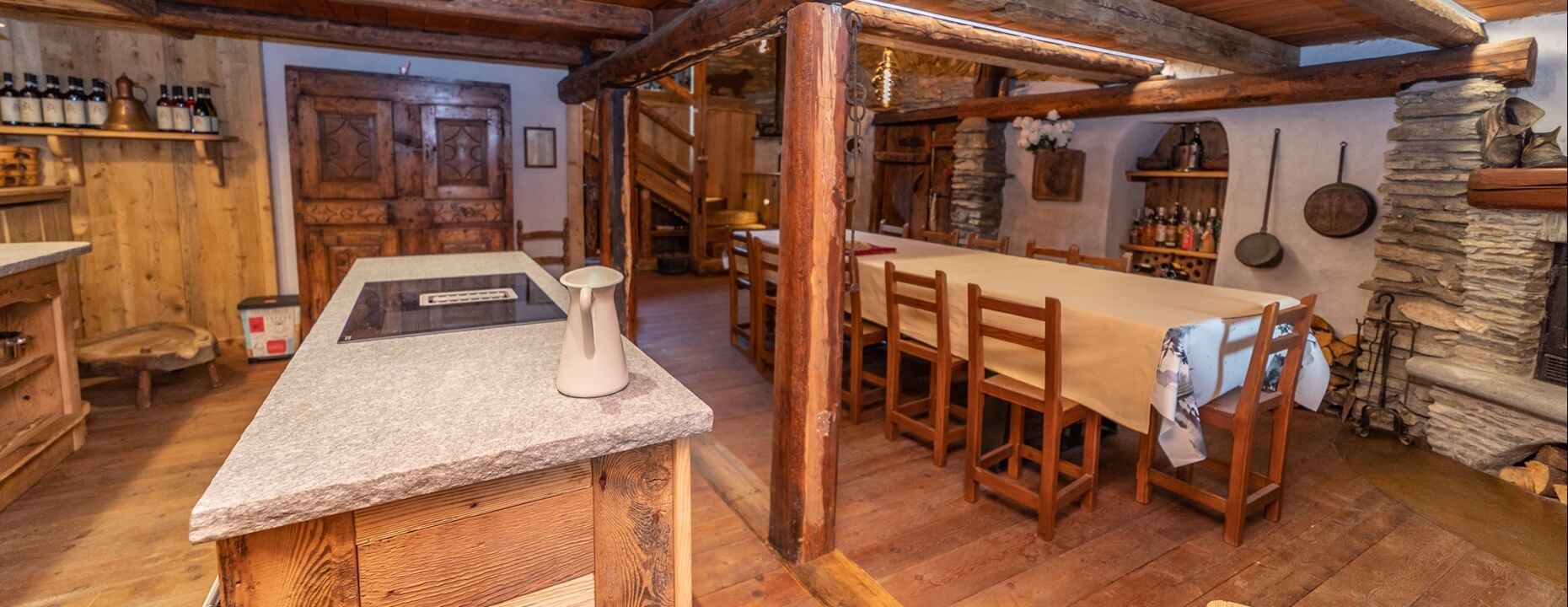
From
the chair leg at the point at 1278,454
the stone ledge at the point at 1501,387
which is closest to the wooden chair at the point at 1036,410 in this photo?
the chair leg at the point at 1278,454

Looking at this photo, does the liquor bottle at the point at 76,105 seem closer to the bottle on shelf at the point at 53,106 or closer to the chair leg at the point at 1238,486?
the bottle on shelf at the point at 53,106

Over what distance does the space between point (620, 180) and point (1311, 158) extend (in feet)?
13.4

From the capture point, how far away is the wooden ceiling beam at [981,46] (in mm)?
3410

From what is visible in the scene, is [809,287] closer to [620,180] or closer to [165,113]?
[620,180]

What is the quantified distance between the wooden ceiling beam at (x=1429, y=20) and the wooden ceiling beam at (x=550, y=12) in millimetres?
2989

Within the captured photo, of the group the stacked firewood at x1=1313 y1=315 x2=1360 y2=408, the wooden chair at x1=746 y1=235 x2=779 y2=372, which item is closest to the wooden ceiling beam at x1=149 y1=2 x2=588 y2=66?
the wooden chair at x1=746 y1=235 x2=779 y2=372

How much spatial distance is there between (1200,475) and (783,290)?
210cm

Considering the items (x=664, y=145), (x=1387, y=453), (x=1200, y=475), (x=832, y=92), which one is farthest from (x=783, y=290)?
(x=664, y=145)

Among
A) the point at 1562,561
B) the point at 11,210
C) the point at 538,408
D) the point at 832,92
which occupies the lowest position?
the point at 1562,561

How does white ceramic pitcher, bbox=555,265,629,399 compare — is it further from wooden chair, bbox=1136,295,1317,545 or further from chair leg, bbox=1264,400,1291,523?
chair leg, bbox=1264,400,1291,523

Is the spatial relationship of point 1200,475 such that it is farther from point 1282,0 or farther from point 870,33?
point 870,33

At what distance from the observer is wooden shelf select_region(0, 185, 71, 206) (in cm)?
339

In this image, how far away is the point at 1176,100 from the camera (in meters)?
4.48

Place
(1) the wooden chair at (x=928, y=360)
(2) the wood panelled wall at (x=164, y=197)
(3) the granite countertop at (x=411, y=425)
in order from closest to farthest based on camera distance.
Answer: (3) the granite countertop at (x=411, y=425), (1) the wooden chair at (x=928, y=360), (2) the wood panelled wall at (x=164, y=197)
